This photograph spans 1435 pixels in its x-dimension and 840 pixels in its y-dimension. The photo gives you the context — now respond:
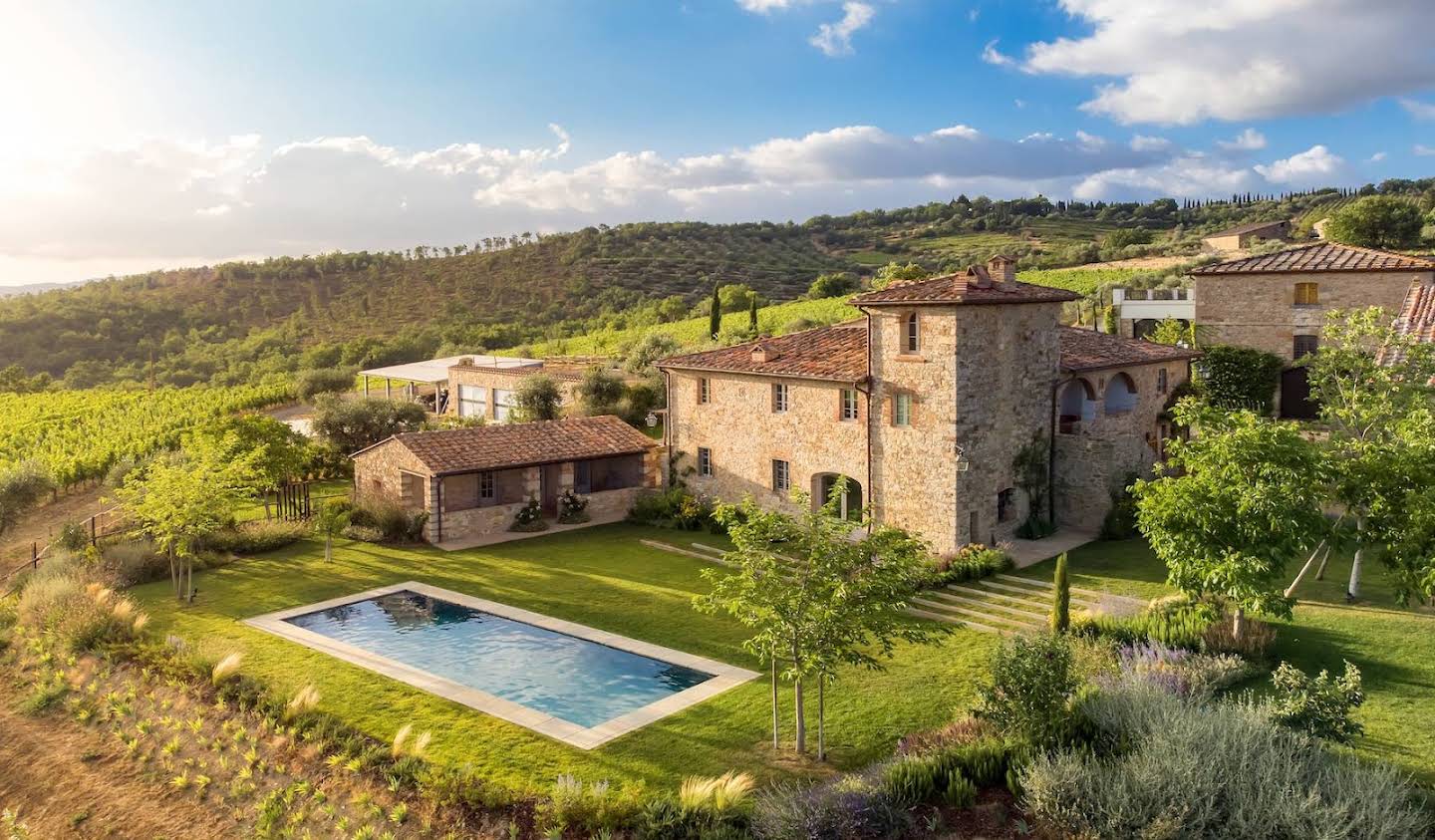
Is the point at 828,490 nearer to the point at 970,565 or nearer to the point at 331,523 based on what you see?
the point at 970,565

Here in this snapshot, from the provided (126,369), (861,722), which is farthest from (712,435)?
(126,369)

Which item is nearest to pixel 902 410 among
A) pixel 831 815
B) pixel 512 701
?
pixel 512 701

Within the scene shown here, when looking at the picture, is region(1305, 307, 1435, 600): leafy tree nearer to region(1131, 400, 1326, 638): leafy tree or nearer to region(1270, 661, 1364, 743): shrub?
region(1131, 400, 1326, 638): leafy tree

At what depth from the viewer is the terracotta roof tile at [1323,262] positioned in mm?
31891

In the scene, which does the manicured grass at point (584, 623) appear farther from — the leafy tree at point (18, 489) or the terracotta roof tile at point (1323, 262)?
the terracotta roof tile at point (1323, 262)

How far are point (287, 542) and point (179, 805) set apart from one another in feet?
50.8

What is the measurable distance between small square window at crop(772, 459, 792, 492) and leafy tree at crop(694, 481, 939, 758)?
14.0m

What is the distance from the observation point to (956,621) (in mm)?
19938

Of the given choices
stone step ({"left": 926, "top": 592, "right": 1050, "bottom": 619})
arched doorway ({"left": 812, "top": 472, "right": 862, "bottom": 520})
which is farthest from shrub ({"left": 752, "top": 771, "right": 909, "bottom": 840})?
arched doorway ({"left": 812, "top": 472, "right": 862, "bottom": 520})

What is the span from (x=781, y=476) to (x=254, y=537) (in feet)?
49.5

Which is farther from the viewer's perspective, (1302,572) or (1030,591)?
(1030,591)

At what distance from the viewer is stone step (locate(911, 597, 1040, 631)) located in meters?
19.5

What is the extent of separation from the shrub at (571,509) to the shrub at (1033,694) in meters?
18.4

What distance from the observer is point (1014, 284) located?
996 inches
